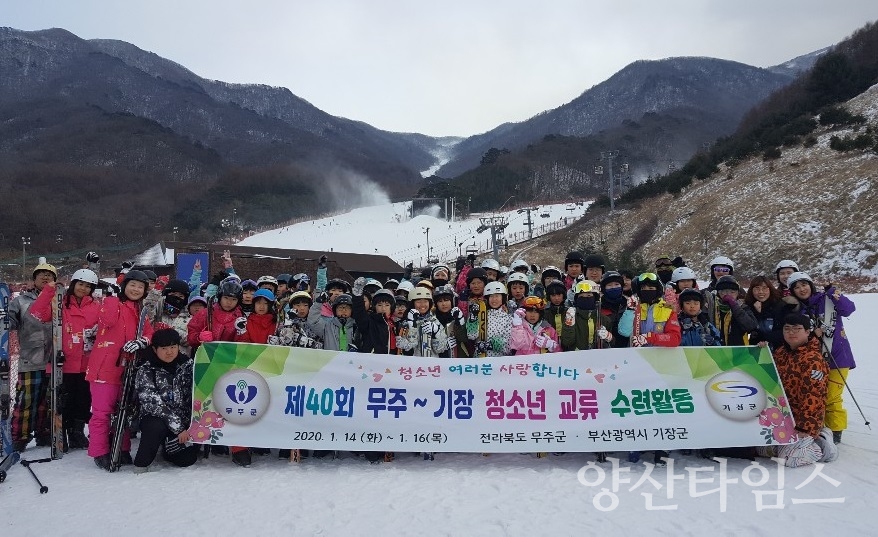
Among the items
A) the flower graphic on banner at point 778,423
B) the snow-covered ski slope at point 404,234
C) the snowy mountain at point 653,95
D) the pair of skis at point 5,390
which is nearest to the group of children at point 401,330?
the flower graphic on banner at point 778,423

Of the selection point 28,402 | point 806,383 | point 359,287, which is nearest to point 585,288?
point 806,383

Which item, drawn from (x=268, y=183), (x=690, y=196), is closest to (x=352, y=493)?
(x=690, y=196)

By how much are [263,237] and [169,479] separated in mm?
57682

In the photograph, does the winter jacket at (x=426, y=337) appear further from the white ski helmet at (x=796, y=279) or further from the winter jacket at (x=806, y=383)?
the white ski helmet at (x=796, y=279)

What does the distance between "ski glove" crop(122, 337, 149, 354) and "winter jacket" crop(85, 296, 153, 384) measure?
0.50ft

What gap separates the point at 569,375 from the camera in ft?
16.5

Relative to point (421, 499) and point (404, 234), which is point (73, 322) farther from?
point (404, 234)

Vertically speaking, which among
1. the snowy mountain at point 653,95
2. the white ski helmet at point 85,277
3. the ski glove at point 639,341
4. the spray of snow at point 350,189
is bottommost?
the ski glove at point 639,341

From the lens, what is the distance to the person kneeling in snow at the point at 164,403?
196 inches

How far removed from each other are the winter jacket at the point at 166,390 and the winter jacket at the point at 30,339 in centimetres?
128

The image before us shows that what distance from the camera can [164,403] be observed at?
5039mm

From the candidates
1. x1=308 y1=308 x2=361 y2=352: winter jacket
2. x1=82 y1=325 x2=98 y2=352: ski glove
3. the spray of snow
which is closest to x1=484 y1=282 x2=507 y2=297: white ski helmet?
x1=308 y1=308 x2=361 y2=352: winter jacket

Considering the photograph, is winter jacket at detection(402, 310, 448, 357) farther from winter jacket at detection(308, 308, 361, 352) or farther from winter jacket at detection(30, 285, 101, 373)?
winter jacket at detection(30, 285, 101, 373)

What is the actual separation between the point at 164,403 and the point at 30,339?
179cm
